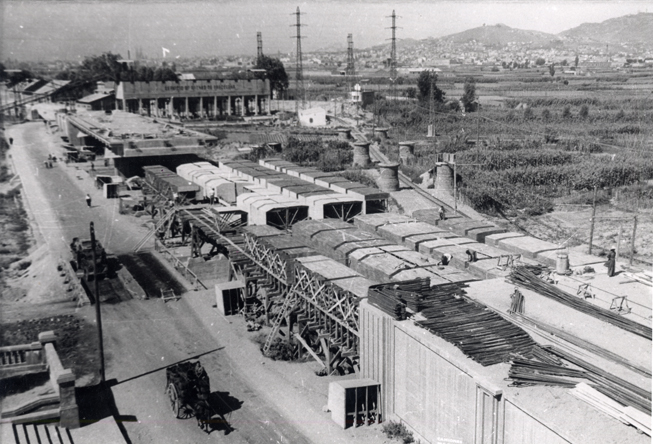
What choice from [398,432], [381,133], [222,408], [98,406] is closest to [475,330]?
[398,432]

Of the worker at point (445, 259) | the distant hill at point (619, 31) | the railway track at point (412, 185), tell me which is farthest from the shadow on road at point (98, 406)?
the distant hill at point (619, 31)

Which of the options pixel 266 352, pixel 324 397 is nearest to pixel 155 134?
pixel 266 352

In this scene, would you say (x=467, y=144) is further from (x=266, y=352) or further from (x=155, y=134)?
(x=266, y=352)

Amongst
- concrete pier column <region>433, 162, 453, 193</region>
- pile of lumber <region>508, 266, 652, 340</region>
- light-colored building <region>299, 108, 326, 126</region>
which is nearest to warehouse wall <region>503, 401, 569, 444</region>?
pile of lumber <region>508, 266, 652, 340</region>

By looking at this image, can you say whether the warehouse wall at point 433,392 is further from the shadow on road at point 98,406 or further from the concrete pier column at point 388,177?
the concrete pier column at point 388,177

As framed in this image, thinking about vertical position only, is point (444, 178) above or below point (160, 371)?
above

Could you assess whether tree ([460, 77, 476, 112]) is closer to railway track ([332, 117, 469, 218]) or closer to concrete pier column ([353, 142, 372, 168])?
railway track ([332, 117, 469, 218])

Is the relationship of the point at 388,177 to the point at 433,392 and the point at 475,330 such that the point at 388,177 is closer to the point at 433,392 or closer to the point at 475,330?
the point at 475,330
